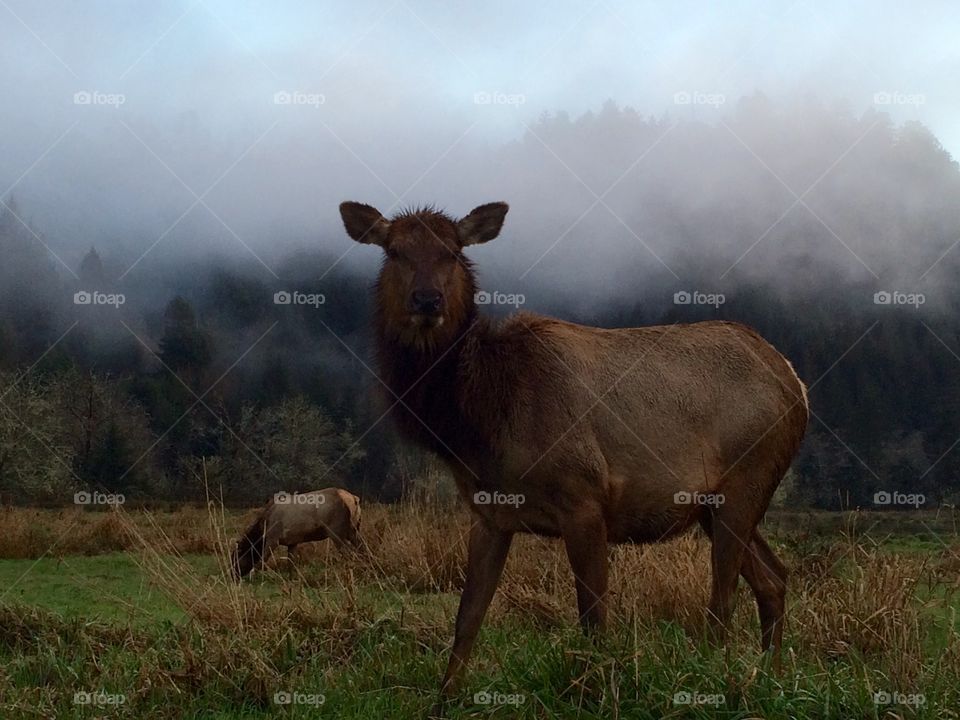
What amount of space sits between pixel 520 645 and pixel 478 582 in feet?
1.66

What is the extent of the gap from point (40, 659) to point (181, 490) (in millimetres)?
18759

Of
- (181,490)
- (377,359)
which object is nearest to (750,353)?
(377,359)

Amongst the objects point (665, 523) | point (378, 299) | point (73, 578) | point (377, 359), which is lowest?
point (73, 578)

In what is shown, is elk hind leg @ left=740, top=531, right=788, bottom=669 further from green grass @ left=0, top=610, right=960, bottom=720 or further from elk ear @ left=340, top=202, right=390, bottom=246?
elk ear @ left=340, top=202, right=390, bottom=246

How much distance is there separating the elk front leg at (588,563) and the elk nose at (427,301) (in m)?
1.69

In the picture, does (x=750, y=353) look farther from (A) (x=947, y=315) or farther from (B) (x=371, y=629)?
(A) (x=947, y=315)

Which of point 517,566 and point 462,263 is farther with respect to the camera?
point 517,566

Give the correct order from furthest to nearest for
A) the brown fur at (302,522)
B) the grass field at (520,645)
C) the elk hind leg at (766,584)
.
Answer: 1. the brown fur at (302,522)
2. the elk hind leg at (766,584)
3. the grass field at (520,645)

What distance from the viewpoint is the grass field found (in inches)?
206

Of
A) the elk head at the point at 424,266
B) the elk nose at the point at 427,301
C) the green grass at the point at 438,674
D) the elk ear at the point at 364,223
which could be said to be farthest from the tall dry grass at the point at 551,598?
the elk ear at the point at 364,223

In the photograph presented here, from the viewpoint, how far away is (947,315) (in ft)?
96.7

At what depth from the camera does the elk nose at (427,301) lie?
6.64 meters

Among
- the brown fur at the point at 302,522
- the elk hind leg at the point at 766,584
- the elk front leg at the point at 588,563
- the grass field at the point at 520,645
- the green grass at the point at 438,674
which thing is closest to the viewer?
the green grass at the point at 438,674

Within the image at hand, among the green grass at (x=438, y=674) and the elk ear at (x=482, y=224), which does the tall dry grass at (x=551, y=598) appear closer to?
the green grass at (x=438, y=674)
